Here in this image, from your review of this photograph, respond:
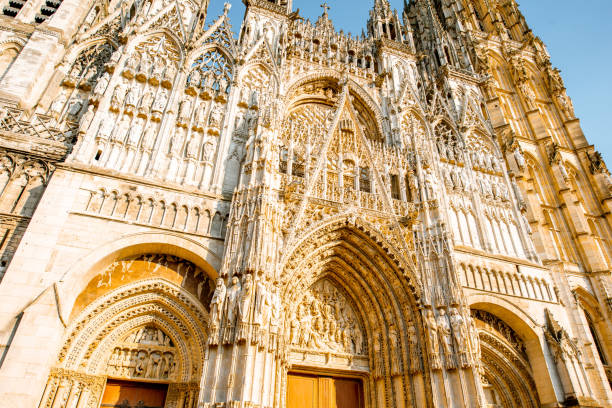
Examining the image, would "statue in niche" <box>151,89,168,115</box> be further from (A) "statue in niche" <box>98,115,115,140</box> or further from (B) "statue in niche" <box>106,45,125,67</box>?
(B) "statue in niche" <box>106,45,125,67</box>

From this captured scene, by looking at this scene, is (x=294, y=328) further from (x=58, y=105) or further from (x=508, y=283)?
(x=58, y=105)

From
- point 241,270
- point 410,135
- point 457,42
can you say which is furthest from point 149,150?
point 457,42

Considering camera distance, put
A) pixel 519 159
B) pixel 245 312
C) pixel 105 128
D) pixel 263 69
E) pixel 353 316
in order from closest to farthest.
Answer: pixel 245 312
pixel 105 128
pixel 353 316
pixel 263 69
pixel 519 159

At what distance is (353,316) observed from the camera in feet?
38.8

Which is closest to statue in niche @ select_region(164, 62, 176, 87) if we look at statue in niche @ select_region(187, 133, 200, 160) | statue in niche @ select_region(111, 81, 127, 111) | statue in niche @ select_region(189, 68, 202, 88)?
statue in niche @ select_region(189, 68, 202, 88)

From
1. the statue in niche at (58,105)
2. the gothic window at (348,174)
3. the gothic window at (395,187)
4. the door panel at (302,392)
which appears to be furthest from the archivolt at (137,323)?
the gothic window at (395,187)

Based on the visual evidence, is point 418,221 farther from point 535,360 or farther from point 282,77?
point 282,77

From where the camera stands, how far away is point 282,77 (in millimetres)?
14875

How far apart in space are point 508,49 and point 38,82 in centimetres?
2648

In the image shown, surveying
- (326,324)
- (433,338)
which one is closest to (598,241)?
(433,338)

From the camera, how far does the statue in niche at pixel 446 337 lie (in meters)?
9.60

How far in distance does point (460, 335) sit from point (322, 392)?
13.3 feet

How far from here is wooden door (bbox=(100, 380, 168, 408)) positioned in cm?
869

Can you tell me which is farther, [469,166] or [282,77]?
[469,166]
